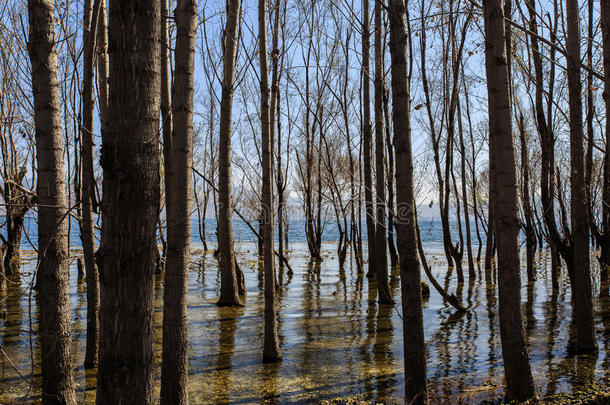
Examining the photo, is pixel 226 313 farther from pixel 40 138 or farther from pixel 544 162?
pixel 544 162

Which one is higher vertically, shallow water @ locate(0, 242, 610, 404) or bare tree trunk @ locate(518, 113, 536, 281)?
bare tree trunk @ locate(518, 113, 536, 281)

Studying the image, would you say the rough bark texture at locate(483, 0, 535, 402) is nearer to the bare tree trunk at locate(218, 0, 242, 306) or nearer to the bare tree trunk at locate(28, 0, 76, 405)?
the bare tree trunk at locate(28, 0, 76, 405)

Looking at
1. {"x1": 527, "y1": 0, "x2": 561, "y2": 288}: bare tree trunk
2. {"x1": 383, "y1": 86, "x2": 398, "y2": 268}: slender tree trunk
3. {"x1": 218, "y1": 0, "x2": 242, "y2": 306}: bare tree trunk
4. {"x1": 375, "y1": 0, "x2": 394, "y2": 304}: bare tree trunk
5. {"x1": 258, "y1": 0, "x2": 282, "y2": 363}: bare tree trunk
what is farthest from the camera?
{"x1": 383, "y1": 86, "x2": 398, "y2": 268}: slender tree trunk

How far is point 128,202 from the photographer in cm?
173

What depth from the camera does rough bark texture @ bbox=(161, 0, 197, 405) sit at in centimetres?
328

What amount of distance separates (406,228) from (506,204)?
0.74 metres

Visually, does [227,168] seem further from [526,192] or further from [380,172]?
[526,192]

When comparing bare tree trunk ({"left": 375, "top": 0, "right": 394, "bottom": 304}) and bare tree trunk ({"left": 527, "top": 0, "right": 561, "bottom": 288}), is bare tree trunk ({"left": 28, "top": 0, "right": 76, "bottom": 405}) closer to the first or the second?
bare tree trunk ({"left": 375, "top": 0, "right": 394, "bottom": 304})

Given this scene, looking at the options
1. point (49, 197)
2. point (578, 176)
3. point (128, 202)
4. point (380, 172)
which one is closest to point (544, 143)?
point (380, 172)

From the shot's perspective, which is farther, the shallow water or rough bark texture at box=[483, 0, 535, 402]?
the shallow water

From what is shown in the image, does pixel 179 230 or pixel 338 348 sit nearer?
pixel 179 230

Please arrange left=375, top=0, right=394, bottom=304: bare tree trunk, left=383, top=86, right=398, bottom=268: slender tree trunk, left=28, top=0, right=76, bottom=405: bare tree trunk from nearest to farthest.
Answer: left=28, top=0, right=76, bottom=405: bare tree trunk < left=375, top=0, right=394, bottom=304: bare tree trunk < left=383, top=86, right=398, bottom=268: slender tree trunk

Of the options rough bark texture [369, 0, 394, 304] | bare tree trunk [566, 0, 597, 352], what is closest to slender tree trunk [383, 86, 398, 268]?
rough bark texture [369, 0, 394, 304]

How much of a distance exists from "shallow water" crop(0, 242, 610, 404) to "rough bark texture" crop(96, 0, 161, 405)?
1.64 feet
